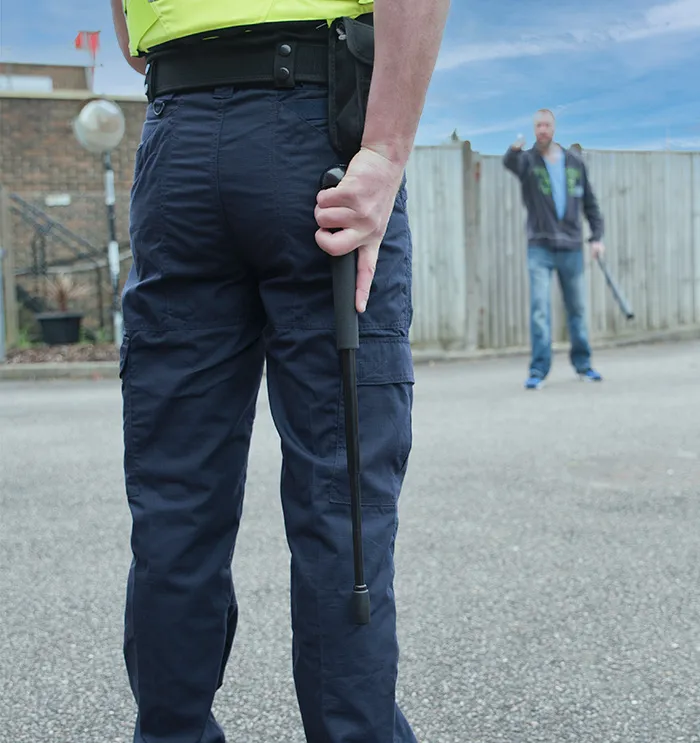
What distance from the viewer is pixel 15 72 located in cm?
1678

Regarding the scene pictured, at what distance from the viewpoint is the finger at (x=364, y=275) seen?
149 cm

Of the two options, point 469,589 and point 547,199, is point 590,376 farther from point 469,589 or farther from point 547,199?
point 469,589

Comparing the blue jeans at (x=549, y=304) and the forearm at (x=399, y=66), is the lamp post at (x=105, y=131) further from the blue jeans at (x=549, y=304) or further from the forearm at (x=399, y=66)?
the forearm at (x=399, y=66)

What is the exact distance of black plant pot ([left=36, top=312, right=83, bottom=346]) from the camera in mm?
11250

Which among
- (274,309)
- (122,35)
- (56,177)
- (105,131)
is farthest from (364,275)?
(56,177)

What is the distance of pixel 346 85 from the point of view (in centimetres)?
150

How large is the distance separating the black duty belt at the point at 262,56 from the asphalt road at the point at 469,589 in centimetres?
126

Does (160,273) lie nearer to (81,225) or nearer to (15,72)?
(81,225)

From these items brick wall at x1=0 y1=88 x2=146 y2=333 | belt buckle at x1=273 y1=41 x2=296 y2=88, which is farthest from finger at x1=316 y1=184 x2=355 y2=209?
brick wall at x1=0 y1=88 x2=146 y2=333

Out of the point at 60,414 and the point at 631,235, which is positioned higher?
the point at 631,235

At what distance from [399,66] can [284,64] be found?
167 millimetres

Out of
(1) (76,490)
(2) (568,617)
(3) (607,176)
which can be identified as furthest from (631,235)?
(2) (568,617)

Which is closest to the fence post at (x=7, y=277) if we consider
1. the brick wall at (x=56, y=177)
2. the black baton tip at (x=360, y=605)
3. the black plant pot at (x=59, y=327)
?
the black plant pot at (x=59, y=327)

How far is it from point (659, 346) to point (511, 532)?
8.13 m
